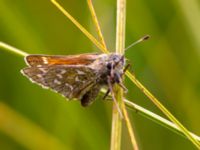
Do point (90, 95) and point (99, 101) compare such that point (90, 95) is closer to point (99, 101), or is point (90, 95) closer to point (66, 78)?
point (66, 78)

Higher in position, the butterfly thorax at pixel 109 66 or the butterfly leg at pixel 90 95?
the butterfly thorax at pixel 109 66

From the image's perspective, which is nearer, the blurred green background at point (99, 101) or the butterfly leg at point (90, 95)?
the butterfly leg at point (90, 95)

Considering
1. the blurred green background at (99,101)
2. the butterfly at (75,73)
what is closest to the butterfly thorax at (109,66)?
the butterfly at (75,73)

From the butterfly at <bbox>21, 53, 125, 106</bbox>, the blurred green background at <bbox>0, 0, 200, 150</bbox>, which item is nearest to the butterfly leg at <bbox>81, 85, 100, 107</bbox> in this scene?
the butterfly at <bbox>21, 53, 125, 106</bbox>

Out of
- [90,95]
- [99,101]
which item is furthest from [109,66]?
[99,101]

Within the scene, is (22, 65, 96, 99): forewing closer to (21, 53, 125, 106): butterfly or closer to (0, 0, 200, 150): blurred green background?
(21, 53, 125, 106): butterfly

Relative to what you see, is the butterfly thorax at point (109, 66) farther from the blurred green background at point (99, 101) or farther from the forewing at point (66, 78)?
the blurred green background at point (99, 101)

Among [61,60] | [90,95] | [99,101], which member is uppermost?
[61,60]
